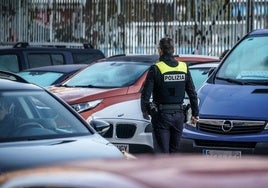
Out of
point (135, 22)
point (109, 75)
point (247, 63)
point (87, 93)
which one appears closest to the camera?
point (247, 63)

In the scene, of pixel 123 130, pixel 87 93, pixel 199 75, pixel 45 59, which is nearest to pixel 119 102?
pixel 123 130

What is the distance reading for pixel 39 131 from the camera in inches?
255

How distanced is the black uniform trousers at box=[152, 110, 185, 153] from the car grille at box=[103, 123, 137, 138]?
720 millimetres

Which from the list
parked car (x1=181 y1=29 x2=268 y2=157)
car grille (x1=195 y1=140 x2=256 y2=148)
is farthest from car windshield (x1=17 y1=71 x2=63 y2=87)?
car grille (x1=195 y1=140 x2=256 y2=148)

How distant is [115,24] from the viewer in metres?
21.1

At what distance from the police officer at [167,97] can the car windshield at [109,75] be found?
1496 mm

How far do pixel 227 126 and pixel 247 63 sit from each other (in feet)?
3.97

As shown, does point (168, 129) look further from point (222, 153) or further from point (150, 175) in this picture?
point (150, 175)

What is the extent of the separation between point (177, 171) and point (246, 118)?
496 centimetres

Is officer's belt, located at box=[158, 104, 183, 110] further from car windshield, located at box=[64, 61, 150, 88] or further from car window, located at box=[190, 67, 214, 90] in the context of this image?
car window, located at box=[190, 67, 214, 90]

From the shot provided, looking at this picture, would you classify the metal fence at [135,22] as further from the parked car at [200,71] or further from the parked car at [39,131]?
the parked car at [39,131]

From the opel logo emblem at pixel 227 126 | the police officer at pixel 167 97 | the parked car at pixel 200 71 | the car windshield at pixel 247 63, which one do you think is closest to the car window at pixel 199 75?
the parked car at pixel 200 71

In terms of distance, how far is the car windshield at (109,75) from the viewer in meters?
10.3

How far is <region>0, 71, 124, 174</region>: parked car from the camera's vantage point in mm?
5660
